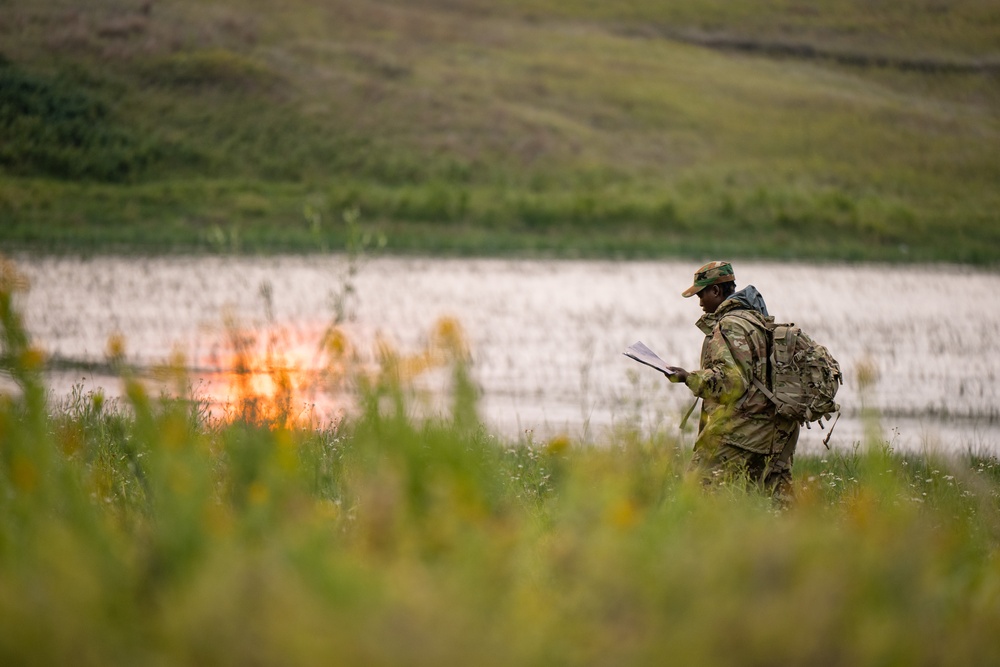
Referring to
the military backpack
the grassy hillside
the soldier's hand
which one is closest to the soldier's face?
the military backpack

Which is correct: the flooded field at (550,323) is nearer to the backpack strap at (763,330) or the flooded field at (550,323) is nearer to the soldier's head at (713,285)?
the soldier's head at (713,285)

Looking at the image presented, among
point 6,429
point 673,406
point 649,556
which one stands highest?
point 6,429

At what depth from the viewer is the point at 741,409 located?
23.4 ft

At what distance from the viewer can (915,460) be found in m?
9.73

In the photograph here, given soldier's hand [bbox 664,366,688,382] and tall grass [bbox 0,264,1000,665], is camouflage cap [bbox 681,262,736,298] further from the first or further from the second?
tall grass [bbox 0,264,1000,665]

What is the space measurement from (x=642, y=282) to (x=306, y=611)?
79.7ft

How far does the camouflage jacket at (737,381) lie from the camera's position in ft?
22.1

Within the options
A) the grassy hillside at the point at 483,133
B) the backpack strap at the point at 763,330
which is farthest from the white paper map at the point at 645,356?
the grassy hillside at the point at 483,133

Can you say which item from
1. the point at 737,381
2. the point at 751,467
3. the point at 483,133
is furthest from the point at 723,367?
the point at 483,133

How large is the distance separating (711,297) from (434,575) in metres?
4.26

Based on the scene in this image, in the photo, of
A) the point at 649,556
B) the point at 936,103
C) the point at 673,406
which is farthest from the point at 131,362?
the point at 936,103

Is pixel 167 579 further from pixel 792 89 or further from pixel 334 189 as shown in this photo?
pixel 792 89

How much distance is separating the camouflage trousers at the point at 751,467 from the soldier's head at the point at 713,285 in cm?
83

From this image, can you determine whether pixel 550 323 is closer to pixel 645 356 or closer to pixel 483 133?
pixel 645 356
